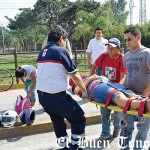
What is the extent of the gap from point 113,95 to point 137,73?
1.42 ft

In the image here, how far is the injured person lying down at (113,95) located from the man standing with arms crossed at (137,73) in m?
0.17

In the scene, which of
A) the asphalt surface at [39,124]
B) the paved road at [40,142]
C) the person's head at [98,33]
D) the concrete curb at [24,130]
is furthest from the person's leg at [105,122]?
the person's head at [98,33]

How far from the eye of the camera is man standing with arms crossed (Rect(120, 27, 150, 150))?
11.1 ft

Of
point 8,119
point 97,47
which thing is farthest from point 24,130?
point 97,47

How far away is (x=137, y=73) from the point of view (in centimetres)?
345

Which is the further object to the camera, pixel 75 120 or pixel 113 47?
pixel 113 47

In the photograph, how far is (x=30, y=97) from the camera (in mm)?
5652

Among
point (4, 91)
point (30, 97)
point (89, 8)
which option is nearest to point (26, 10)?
point (89, 8)

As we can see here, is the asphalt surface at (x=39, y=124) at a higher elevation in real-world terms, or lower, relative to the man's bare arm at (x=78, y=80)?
lower

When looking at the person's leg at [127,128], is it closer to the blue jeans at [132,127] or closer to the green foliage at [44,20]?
the blue jeans at [132,127]

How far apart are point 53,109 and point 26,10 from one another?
5088cm

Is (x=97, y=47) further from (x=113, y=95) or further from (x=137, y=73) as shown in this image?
(x=113, y=95)

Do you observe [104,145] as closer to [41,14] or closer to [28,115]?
[28,115]

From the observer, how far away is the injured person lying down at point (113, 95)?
3.03m
